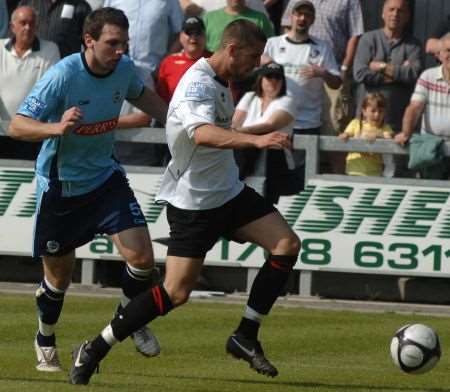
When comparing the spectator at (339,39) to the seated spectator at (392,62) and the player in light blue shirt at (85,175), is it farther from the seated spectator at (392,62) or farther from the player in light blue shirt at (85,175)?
the player in light blue shirt at (85,175)

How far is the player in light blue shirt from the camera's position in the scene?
9.41 meters

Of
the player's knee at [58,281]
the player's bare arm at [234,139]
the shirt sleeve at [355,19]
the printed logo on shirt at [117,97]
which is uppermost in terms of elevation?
the player's bare arm at [234,139]

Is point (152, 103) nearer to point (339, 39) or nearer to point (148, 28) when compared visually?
point (148, 28)

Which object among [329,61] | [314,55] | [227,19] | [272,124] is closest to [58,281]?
[272,124]

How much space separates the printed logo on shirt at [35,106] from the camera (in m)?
9.31

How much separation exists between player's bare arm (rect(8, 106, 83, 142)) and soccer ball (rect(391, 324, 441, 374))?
2.48 meters


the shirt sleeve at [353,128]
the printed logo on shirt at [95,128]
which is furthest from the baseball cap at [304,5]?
the printed logo on shirt at [95,128]

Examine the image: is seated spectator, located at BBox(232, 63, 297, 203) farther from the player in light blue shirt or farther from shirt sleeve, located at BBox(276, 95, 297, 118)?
the player in light blue shirt

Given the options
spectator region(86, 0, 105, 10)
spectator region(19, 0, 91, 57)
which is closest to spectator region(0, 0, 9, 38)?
spectator region(19, 0, 91, 57)

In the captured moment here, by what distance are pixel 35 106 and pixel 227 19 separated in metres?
6.46

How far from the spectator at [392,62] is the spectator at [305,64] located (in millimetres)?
315

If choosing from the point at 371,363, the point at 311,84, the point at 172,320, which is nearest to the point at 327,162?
the point at 311,84

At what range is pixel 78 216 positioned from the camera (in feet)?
31.8

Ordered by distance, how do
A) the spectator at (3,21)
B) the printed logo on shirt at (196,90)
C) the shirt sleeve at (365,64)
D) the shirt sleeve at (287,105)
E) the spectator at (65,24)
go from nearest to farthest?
1. the printed logo on shirt at (196,90)
2. the shirt sleeve at (287,105)
3. the shirt sleeve at (365,64)
4. the spectator at (65,24)
5. the spectator at (3,21)
